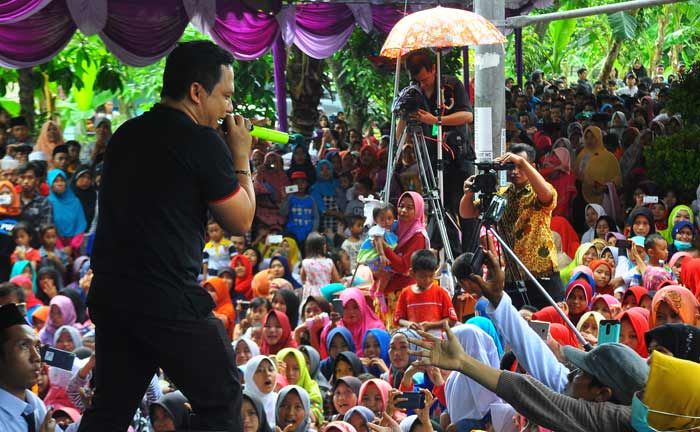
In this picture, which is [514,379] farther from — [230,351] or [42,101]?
[42,101]

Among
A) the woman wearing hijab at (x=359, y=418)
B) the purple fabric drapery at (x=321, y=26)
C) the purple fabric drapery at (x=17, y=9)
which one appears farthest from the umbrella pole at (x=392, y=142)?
the purple fabric drapery at (x=321, y=26)

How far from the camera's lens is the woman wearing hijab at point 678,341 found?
4.20 metres

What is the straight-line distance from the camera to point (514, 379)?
3.64 m

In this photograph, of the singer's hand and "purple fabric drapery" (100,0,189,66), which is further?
"purple fabric drapery" (100,0,189,66)

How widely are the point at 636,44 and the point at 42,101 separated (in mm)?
15770

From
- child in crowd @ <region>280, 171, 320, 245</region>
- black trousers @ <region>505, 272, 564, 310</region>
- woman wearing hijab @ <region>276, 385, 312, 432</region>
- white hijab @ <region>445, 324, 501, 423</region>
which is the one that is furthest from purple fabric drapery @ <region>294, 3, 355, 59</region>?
white hijab @ <region>445, 324, 501, 423</region>

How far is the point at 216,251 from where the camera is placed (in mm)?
11664

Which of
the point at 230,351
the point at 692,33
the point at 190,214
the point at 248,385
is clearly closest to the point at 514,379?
the point at 230,351

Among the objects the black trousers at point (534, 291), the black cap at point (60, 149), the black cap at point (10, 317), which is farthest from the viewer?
the black cap at point (60, 149)

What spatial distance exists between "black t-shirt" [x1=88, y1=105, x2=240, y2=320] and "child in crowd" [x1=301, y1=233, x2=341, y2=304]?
6848 mm

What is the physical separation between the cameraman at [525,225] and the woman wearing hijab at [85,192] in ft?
18.2

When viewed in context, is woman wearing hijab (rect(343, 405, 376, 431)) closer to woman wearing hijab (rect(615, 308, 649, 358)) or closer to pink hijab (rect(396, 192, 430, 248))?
woman wearing hijab (rect(615, 308, 649, 358))

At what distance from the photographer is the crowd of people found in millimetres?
3752

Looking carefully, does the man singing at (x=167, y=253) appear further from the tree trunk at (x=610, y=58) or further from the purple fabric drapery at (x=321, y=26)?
the tree trunk at (x=610, y=58)
